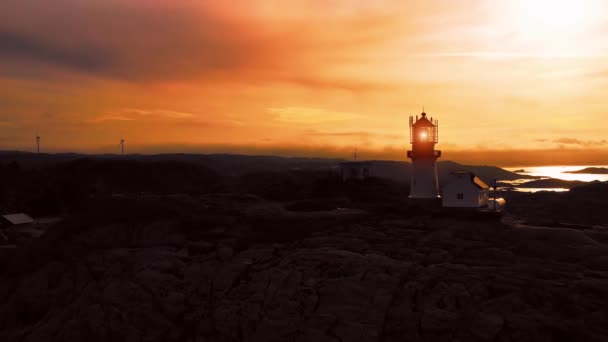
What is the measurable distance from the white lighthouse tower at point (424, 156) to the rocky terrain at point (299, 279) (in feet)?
21.3

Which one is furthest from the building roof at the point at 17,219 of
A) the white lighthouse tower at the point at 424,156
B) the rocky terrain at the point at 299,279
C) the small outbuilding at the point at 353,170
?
the white lighthouse tower at the point at 424,156

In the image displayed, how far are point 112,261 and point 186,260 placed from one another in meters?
4.54

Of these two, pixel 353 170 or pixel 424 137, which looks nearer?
pixel 424 137

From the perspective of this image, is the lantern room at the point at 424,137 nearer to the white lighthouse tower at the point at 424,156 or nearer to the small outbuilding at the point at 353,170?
the white lighthouse tower at the point at 424,156

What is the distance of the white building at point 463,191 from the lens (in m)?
36.4

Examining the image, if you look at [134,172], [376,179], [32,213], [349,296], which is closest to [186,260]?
[349,296]

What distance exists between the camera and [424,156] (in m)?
41.6

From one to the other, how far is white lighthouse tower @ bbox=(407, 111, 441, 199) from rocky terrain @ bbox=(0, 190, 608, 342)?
255 inches

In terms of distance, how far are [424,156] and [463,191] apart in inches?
232

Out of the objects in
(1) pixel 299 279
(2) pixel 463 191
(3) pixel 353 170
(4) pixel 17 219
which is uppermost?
(3) pixel 353 170

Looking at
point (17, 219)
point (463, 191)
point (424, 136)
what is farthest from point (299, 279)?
point (17, 219)

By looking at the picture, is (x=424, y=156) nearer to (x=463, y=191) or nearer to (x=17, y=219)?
(x=463, y=191)

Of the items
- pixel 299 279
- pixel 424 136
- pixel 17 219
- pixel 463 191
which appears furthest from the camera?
pixel 17 219

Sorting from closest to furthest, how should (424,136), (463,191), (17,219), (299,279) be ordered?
(299,279) < (463,191) < (424,136) < (17,219)
